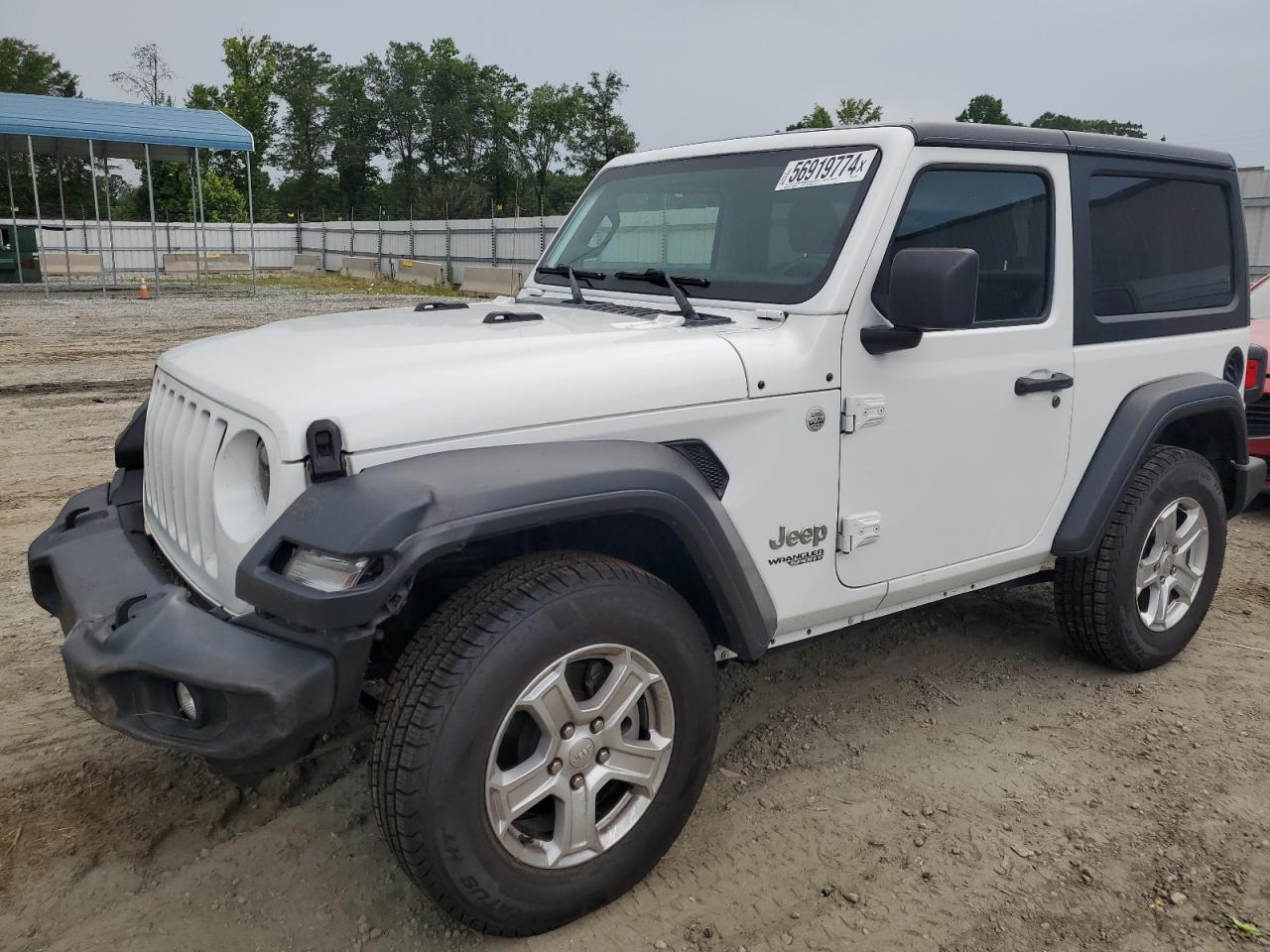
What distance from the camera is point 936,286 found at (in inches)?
109

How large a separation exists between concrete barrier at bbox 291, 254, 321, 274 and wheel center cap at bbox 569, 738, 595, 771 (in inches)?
1399

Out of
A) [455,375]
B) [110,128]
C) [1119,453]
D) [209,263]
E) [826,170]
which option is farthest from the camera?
[209,263]

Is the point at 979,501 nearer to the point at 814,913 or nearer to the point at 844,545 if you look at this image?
the point at 844,545

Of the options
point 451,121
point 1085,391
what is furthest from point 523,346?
point 451,121

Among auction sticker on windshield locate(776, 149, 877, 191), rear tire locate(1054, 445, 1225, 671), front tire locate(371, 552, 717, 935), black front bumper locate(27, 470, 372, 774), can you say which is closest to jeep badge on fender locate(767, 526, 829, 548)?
front tire locate(371, 552, 717, 935)

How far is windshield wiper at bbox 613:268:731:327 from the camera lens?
3.13 metres

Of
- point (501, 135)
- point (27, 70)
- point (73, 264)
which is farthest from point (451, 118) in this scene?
point (73, 264)

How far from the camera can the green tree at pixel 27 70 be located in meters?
56.7

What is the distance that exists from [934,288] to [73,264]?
3101 centimetres

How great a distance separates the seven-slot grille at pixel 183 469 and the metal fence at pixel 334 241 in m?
21.8

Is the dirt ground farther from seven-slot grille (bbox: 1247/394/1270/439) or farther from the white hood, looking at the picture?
seven-slot grille (bbox: 1247/394/1270/439)

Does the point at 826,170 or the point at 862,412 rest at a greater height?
the point at 826,170

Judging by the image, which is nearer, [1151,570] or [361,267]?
[1151,570]

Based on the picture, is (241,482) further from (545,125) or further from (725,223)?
(545,125)
